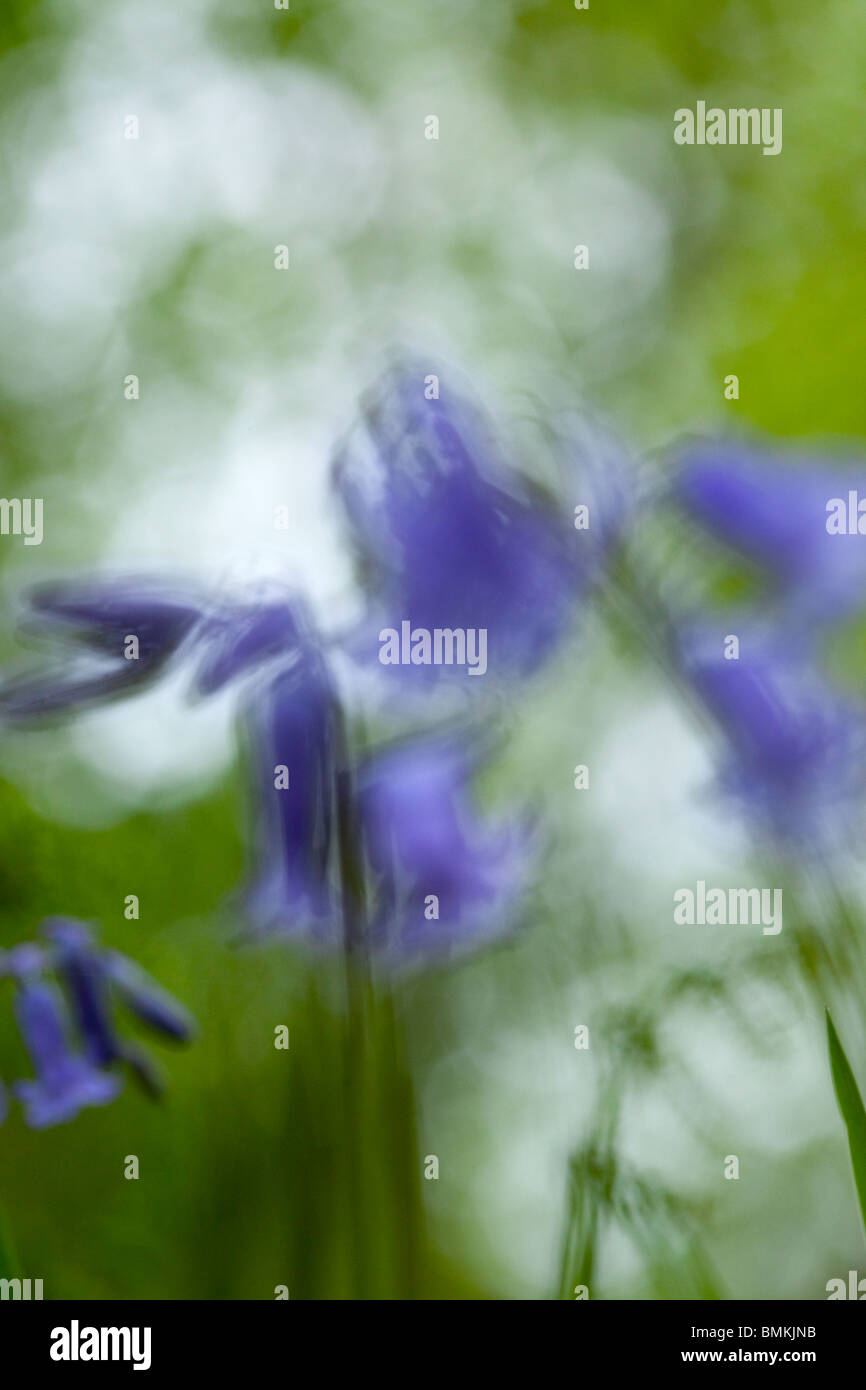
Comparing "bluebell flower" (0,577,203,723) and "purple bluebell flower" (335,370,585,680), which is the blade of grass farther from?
"purple bluebell flower" (335,370,585,680)

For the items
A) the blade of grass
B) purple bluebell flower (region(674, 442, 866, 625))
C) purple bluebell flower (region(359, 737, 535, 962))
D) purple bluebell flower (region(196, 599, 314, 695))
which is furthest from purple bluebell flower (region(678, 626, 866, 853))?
the blade of grass

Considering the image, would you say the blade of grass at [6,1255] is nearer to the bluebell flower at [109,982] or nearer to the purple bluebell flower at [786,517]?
the bluebell flower at [109,982]

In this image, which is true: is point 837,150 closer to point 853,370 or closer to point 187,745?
point 853,370

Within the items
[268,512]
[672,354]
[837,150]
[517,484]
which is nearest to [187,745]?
[268,512]

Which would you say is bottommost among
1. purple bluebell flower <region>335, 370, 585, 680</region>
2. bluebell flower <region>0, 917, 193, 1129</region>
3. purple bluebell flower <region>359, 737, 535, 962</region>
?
bluebell flower <region>0, 917, 193, 1129</region>

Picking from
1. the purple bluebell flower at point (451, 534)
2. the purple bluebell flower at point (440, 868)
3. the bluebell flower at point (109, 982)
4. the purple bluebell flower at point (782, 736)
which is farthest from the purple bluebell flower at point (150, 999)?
the purple bluebell flower at point (782, 736)
